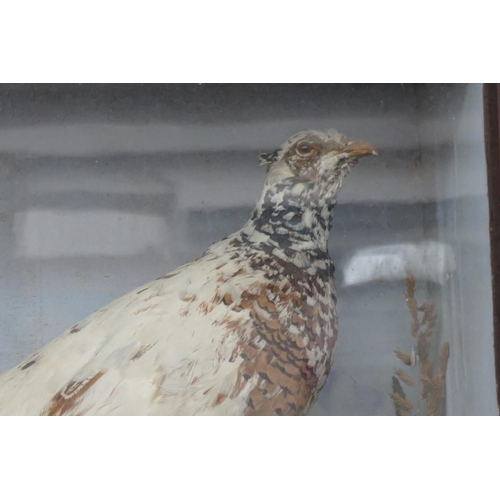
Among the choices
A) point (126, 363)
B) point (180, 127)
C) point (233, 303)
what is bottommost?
point (126, 363)

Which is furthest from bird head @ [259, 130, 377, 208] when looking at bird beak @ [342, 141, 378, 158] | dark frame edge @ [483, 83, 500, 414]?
dark frame edge @ [483, 83, 500, 414]

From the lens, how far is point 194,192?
1.25 metres

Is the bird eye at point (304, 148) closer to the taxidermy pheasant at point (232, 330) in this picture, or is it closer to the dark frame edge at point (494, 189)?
the taxidermy pheasant at point (232, 330)

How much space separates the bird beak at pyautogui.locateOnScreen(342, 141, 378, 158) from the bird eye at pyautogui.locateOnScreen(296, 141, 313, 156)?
0.07 meters

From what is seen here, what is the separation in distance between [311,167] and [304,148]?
0.04m

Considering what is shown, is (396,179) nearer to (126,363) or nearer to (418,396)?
(418,396)

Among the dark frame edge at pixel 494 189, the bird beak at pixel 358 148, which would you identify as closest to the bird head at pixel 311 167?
the bird beak at pixel 358 148

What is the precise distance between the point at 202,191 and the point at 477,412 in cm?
71

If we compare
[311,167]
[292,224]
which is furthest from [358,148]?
[292,224]

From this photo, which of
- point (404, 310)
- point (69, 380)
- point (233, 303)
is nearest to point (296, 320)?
point (233, 303)

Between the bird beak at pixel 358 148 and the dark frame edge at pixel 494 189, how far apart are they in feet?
0.74

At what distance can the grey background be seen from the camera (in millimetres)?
1221

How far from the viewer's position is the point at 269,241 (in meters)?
1.23

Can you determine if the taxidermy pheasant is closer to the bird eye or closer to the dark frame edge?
the bird eye
